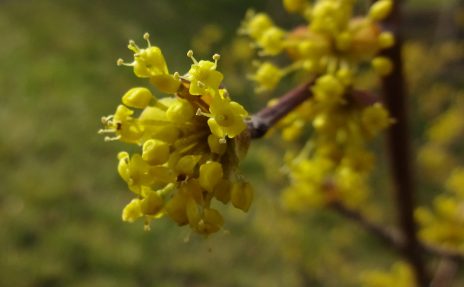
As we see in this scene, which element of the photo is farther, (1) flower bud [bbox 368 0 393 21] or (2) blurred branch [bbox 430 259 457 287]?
(2) blurred branch [bbox 430 259 457 287]

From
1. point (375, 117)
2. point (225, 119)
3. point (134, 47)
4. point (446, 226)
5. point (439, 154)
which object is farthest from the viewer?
point (439, 154)

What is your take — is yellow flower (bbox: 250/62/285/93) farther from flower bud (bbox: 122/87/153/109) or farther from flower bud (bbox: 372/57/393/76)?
flower bud (bbox: 122/87/153/109)

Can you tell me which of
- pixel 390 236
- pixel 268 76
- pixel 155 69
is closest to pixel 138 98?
pixel 155 69

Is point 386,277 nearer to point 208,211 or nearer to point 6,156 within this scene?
point 208,211

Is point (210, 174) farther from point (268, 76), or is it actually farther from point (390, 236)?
point (390, 236)

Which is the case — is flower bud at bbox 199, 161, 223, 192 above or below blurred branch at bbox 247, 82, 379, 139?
below

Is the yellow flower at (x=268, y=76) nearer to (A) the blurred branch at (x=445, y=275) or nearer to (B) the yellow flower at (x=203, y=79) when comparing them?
(B) the yellow flower at (x=203, y=79)

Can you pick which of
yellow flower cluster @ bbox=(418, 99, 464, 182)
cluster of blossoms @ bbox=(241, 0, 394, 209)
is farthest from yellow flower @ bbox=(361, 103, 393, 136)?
yellow flower cluster @ bbox=(418, 99, 464, 182)
